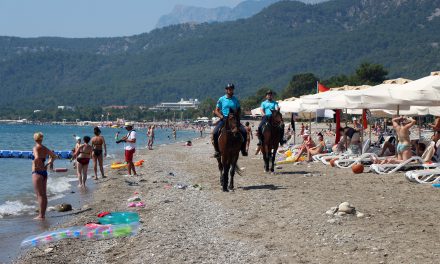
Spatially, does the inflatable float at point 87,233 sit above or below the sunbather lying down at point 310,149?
below

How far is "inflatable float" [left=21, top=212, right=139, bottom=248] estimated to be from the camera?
9.68m

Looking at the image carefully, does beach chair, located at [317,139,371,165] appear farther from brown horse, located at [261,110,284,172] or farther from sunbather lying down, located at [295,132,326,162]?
brown horse, located at [261,110,284,172]

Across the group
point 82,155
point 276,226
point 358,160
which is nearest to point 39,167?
point 276,226

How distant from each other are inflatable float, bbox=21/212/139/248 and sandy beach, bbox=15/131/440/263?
0.76 feet

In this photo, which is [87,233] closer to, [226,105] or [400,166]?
[226,105]

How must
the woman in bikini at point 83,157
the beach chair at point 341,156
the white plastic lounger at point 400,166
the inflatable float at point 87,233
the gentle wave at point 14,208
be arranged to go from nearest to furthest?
the inflatable float at point 87,233 < the gentle wave at point 14,208 < the white plastic lounger at point 400,166 < the woman in bikini at point 83,157 < the beach chair at point 341,156

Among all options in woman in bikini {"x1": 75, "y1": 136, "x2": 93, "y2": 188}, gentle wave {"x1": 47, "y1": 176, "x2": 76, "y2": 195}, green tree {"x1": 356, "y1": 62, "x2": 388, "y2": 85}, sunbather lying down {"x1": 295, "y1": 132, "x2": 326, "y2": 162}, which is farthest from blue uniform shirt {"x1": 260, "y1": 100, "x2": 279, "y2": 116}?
green tree {"x1": 356, "y1": 62, "x2": 388, "y2": 85}

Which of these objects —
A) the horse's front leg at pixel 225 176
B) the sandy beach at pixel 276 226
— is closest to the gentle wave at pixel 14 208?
the sandy beach at pixel 276 226

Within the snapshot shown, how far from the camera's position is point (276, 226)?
900cm

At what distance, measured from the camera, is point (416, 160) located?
1484cm

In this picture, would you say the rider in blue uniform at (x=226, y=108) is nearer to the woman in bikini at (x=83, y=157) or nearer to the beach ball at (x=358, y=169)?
the beach ball at (x=358, y=169)

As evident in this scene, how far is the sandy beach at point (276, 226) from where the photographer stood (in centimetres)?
738

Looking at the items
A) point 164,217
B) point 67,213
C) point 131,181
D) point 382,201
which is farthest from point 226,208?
point 131,181

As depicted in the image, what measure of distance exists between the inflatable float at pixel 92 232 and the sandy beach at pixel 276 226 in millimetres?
232
